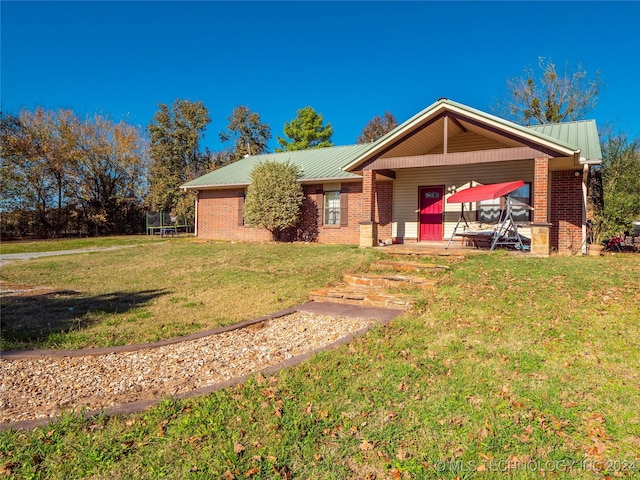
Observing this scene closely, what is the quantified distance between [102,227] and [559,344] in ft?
94.9

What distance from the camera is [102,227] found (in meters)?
27.3

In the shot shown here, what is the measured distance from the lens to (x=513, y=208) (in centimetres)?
1235

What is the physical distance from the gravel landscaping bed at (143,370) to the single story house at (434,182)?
23.4ft

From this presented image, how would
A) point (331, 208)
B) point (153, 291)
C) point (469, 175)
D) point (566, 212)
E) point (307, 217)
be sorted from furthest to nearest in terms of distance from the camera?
point (307, 217), point (331, 208), point (469, 175), point (566, 212), point (153, 291)

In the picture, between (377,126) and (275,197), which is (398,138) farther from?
(377,126)

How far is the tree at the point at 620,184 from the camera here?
1156 cm

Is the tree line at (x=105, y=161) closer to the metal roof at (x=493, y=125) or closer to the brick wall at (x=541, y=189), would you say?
the metal roof at (x=493, y=125)

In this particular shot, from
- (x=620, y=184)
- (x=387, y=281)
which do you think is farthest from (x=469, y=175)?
(x=387, y=281)

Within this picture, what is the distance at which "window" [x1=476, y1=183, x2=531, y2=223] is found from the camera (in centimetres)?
1227

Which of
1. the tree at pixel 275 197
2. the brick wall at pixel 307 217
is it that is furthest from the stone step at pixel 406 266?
the tree at pixel 275 197

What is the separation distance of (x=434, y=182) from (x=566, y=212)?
4023 mm

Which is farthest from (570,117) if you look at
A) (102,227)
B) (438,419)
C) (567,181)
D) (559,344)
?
(102,227)

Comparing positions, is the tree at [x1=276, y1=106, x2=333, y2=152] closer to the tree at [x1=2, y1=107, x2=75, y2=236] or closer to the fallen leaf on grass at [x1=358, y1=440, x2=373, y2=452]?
the tree at [x1=2, y1=107, x2=75, y2=236]

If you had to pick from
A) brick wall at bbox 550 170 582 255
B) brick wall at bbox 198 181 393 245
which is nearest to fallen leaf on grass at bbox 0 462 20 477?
brick wall at bbox 198 181 393 245
